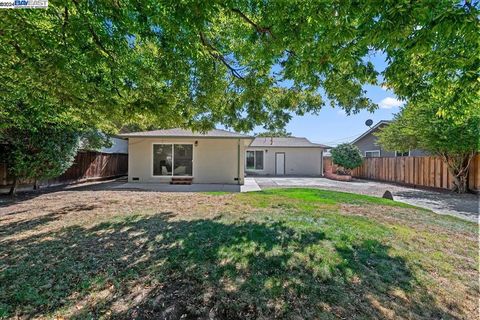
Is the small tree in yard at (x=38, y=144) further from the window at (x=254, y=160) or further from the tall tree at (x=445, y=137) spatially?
the window at (x=254, y=160)

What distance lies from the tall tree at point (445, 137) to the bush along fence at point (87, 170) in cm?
1485

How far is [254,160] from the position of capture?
23.2 metres

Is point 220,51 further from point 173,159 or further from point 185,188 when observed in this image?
point 173,159

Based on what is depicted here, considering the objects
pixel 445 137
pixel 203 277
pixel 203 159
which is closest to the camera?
pixel 203 277

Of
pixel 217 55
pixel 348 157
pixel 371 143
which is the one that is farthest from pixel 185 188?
pixel 371 143

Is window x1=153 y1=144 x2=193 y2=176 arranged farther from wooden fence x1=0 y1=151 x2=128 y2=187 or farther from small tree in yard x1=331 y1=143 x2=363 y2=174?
small tree in yard x1=331 y1=143 x2=363 y2=174

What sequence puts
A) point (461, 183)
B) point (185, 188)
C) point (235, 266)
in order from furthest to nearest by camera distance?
point (185, 188)
point (461, 183)
point (235, 266)

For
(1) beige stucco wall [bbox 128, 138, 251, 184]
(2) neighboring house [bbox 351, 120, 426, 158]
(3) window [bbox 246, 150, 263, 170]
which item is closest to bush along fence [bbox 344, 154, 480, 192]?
(2) neighboring house [bbox 351, 120, 426, 158]

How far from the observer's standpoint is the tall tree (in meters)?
9.90

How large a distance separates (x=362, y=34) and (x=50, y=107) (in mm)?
7146

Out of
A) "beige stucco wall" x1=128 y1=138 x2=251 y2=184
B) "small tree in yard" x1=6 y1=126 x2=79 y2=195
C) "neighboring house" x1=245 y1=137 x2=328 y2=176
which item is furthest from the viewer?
"neighboring house" x1=245 y1=137 x2=328 y2=176

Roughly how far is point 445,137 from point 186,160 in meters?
12.0

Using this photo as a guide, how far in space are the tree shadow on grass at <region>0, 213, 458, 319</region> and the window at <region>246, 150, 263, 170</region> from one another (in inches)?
729

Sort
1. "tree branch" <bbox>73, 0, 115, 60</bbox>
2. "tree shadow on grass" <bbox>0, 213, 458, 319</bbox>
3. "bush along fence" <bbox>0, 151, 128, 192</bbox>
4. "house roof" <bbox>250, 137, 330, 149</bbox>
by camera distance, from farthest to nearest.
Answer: "house roof" <bbox>250, 137, 330, 149</bbox>, "bush along fence" <bbox>0, 151, 128, 192</bbox>, "tree branch" <bbox>73, 0, 115, 60</bbox>, "tree shadow on grass" <bbox>0, 213, 458, 319</bbox>
